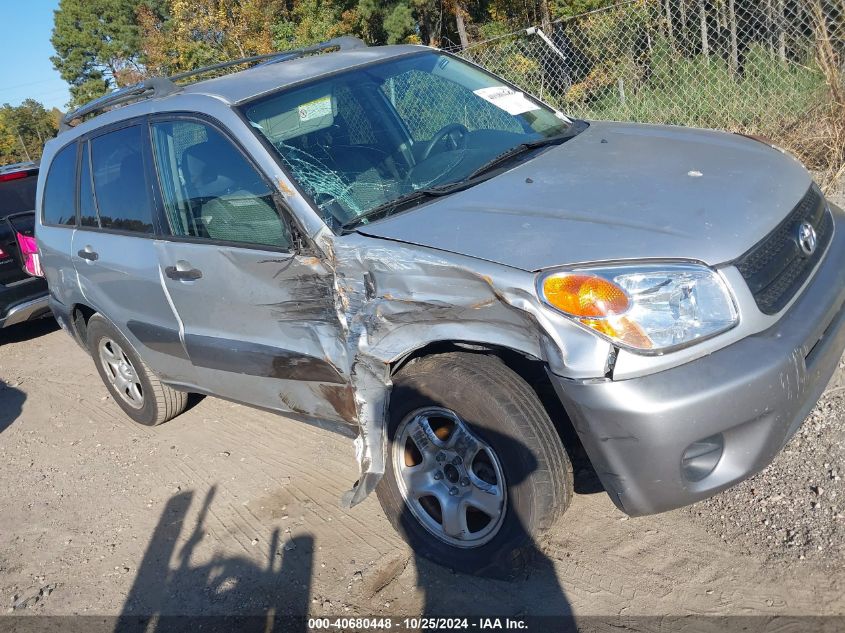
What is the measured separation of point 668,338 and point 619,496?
0.56 meters

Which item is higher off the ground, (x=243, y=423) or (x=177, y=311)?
(x=177, y=311)

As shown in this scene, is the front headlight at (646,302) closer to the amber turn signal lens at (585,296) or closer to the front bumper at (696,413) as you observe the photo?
the amber turn signal lens at (585,296)

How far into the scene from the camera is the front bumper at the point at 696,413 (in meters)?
2.30

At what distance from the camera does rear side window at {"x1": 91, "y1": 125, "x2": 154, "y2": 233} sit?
397 cm

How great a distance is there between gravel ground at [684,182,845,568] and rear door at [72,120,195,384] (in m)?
2.76

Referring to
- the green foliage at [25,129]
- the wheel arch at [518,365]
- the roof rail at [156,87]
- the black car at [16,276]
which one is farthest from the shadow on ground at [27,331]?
the green foliage at [25,129]

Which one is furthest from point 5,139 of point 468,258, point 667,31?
point 468,258

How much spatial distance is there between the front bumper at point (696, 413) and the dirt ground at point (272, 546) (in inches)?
19.8

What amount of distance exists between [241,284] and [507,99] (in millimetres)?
1727

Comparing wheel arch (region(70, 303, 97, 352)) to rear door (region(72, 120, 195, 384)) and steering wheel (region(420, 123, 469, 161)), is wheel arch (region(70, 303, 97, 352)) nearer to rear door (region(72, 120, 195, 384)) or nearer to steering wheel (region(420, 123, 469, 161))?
rear door (region(72, 120, 195, 384))

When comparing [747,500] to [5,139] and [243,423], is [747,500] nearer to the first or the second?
[243,423]

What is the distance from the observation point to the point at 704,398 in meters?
2.30

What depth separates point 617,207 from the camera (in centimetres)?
270

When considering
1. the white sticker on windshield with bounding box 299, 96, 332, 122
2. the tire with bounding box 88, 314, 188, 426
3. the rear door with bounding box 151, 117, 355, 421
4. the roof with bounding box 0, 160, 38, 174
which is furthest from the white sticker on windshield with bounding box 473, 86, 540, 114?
the roof with bounding box 0, 160, 38, 174
